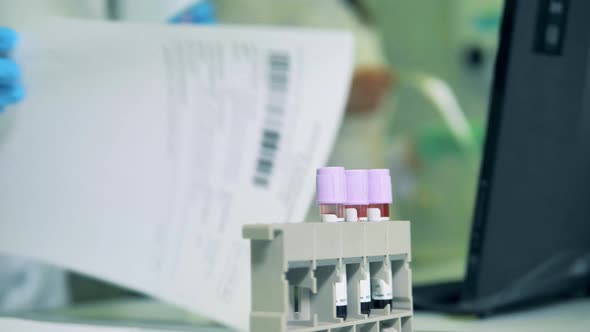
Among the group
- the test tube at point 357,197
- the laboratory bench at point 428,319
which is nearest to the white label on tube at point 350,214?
the test tube at point 357,197

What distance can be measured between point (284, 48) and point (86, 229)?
0.91ft

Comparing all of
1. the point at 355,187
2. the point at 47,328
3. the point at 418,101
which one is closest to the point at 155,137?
the point at 47,328

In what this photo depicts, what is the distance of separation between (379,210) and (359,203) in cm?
2

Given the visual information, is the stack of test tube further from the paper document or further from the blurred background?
the blurred background

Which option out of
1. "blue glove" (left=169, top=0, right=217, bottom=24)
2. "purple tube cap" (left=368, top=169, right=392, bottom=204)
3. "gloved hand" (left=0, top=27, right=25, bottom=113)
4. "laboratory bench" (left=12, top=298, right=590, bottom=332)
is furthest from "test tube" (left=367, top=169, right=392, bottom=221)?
"blue glove" (left=169, top=0, right=217, bottom=24)

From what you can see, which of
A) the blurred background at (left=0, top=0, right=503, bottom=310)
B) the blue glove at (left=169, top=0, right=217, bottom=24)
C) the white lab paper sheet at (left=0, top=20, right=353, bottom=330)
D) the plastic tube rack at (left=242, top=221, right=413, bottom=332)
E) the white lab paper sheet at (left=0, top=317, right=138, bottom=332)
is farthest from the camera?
the blurred background at (left=0, top=0, right=503, bottom=310)

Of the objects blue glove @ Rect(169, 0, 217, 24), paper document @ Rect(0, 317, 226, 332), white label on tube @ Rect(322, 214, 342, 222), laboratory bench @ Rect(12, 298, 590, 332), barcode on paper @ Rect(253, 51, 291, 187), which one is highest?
blue glove @ Rect(169, 0, 217, 24)

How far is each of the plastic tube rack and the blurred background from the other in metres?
0.61

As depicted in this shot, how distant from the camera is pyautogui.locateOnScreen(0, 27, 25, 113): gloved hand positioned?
0.71 metres

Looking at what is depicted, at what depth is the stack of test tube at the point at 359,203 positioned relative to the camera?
0.43 m

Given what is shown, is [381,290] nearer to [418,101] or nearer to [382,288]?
[382,288]

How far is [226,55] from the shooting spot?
755 millimetres

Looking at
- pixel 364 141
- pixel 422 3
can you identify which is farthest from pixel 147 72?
pixel 422 3

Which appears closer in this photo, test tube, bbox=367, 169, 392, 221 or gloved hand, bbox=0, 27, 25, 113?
test tube, bbox=367, 169, 392, 221
